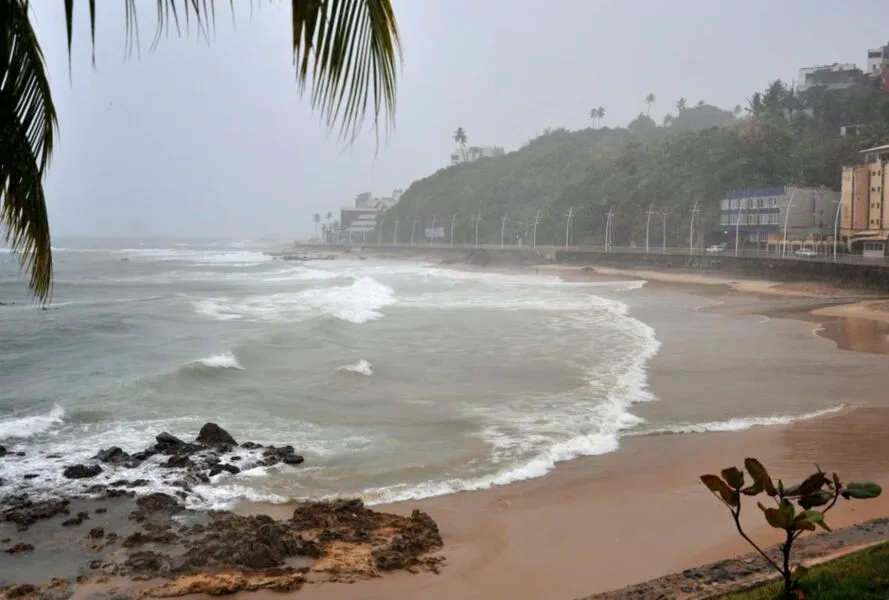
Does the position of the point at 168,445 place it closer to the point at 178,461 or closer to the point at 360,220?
the point at 178,461

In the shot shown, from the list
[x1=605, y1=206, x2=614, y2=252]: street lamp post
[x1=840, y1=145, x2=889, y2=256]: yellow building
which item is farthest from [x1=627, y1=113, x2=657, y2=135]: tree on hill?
[x1=840, y1=145, x2=889, y2=256]: yellow building

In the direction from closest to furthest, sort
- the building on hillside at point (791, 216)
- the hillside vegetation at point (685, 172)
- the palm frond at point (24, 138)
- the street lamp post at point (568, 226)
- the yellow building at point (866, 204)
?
the palm frond at point (24, 138) → the yellow building at point (866, 204) → the building on hillside at point (791, 216) → the hillside vegetation at point (685, 172) → the street lamp post at point (568, 226)

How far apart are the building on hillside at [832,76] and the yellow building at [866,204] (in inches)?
1735

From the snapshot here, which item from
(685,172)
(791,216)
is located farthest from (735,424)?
(685,172)

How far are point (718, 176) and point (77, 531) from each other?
67259mm

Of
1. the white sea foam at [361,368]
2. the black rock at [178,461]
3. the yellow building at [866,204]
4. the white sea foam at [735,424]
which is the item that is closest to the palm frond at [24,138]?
the black rock at [178,461]

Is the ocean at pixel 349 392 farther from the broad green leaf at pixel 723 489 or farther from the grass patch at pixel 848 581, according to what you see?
the broad green leaf at pixel 723 489

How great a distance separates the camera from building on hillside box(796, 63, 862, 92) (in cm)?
9119

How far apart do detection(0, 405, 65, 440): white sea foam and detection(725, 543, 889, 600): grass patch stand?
1118 centimetres

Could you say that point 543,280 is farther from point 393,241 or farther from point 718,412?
point 393,241

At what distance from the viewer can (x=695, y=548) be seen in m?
7.10

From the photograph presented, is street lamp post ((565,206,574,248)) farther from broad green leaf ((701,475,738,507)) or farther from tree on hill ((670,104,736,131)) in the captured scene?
tree on hill ((670,104,736,131))

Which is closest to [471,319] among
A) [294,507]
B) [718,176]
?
[294,507]

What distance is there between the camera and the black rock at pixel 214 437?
11.0m
